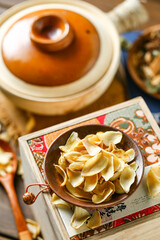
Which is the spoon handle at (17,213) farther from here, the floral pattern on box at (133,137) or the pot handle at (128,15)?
the pot handle at (128,15)

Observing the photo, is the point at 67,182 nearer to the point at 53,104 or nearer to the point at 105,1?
the point at 53,104

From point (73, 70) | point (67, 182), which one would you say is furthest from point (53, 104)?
point (67, 182)

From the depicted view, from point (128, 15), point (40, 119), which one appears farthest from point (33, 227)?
point (128, 15)

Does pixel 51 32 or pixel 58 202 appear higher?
pixel 51 32

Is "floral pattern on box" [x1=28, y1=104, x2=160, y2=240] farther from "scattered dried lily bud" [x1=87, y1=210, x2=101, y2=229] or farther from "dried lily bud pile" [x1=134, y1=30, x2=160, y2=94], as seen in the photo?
"dried lily bud pile" [x1=134, y1=30, x2=160, y2=94]

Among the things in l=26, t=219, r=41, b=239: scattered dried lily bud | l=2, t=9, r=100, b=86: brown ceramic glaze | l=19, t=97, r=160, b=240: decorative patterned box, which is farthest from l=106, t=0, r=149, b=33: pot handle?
l=26, t=219, r=41, b=239: scattered dried lily bud

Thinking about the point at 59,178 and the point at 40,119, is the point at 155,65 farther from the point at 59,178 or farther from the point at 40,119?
the point at 59,178
